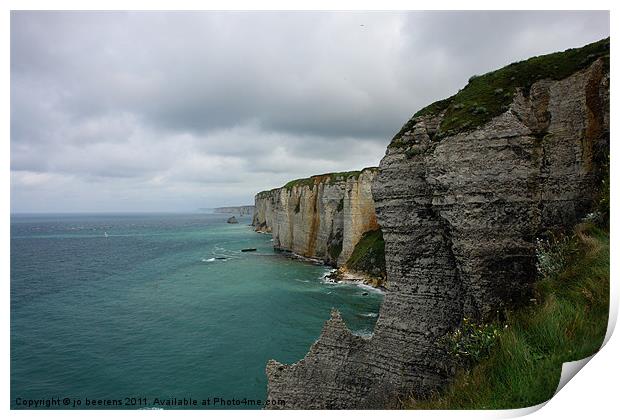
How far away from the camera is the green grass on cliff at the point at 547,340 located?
4840 millimetres

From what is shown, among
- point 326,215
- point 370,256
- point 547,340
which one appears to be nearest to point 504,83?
point 547,340

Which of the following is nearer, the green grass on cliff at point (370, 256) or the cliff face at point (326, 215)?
the green grass on cliff at point (370, 256)

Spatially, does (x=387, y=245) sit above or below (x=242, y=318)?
above

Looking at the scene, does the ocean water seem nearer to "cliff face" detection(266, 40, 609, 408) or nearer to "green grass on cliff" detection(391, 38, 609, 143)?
"cliff face" detection(266, 40, 609, 408)

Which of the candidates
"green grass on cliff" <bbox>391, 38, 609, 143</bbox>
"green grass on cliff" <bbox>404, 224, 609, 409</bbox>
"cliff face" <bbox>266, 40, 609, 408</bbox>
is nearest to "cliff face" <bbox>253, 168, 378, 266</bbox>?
"cliff face" <bbox>266, 40, 609, 408</bbox>

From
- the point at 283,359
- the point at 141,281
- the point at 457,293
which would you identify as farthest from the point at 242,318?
the point at 457,293

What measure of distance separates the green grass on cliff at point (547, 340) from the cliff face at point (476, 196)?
34.8 inches

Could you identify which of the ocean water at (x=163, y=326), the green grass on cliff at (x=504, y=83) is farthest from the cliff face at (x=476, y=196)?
the ocean water at (x=163, y=326)

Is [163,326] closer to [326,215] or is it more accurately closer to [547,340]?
[547,340]

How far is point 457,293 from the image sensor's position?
7.57 m

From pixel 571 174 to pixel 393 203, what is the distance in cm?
339

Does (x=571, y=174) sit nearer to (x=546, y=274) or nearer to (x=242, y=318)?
(x=546, y=274)

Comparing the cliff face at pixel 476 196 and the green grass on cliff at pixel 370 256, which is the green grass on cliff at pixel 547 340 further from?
the green grass on cliff at pixel 370 256

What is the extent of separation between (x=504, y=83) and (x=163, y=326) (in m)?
26.2
